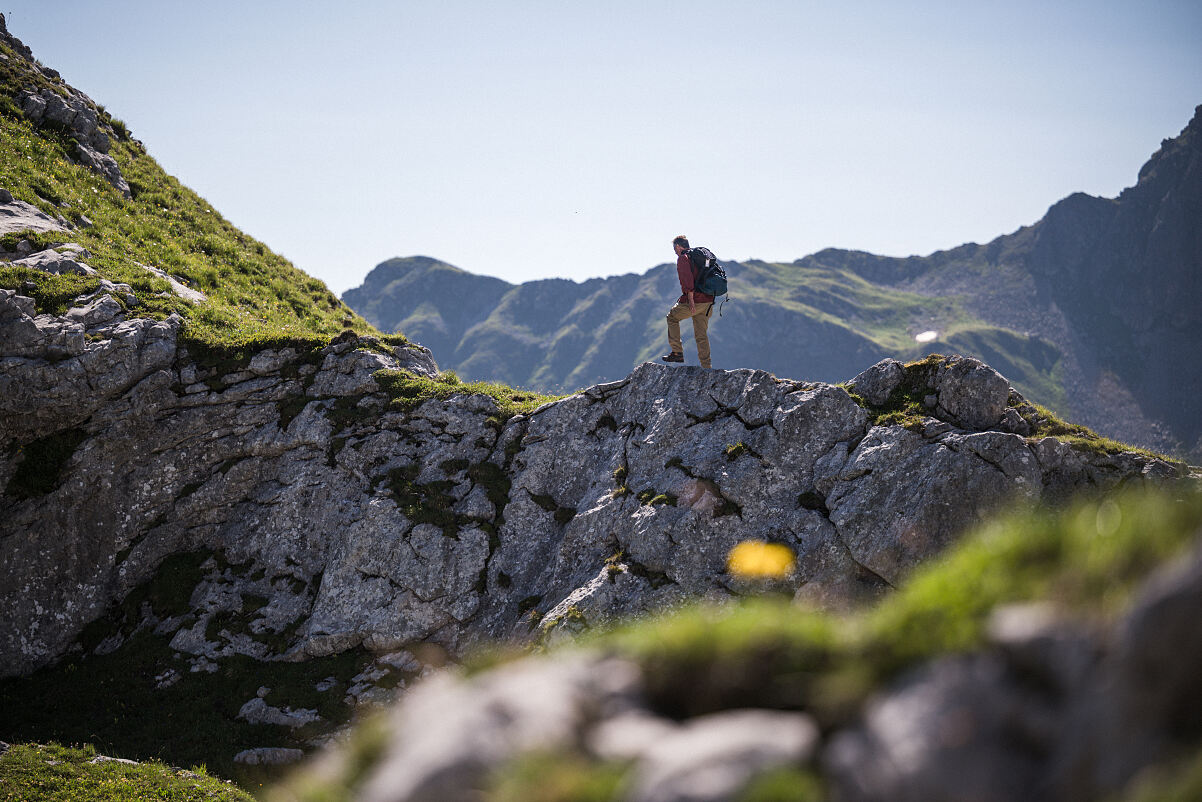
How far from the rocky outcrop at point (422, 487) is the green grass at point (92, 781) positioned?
5156 mm

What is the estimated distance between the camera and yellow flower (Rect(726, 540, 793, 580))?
22.1 m

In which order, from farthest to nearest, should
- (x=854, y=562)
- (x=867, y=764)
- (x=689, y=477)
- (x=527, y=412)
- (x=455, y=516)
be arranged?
(x=527, y=412), (x=455, y=516), (x=689, y=477), (x=854, y=562), (x=867, y=764)

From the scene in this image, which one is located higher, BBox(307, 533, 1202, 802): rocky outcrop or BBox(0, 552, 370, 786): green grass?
BBox(307, 533, 1202, 802): rocky outcrop

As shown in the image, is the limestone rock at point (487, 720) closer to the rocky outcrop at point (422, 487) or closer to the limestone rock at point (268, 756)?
the rocky outcrop at point (422, 487)

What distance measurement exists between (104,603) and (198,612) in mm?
4008

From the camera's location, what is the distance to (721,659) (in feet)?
23.7

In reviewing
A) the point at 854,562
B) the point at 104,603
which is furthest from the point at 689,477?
the point at 104,603

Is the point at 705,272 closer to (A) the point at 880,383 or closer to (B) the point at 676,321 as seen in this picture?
(B) the point at 676,321

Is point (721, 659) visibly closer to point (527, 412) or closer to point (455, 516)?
point (455, 516)

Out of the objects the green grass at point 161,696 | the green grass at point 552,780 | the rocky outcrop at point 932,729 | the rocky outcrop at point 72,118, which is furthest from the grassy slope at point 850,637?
the rocky outcrop at point 72,118

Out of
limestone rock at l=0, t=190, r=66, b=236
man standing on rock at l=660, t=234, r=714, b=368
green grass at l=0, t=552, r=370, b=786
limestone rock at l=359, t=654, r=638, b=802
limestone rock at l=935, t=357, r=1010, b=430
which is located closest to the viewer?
limestone rock at l=359, t=654, r=638, b=802

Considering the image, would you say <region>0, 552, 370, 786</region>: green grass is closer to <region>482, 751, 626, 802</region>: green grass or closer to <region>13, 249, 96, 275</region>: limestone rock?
<region>13, 249, 96, 275</region>: limestone rock

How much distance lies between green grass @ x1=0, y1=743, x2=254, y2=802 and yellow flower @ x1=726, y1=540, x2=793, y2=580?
1599 centimetres

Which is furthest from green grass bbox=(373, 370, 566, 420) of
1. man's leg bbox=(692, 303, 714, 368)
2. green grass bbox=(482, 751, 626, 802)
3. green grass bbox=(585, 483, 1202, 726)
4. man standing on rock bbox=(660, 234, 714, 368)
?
green grass bbox=(482, 751, 626, 802)
